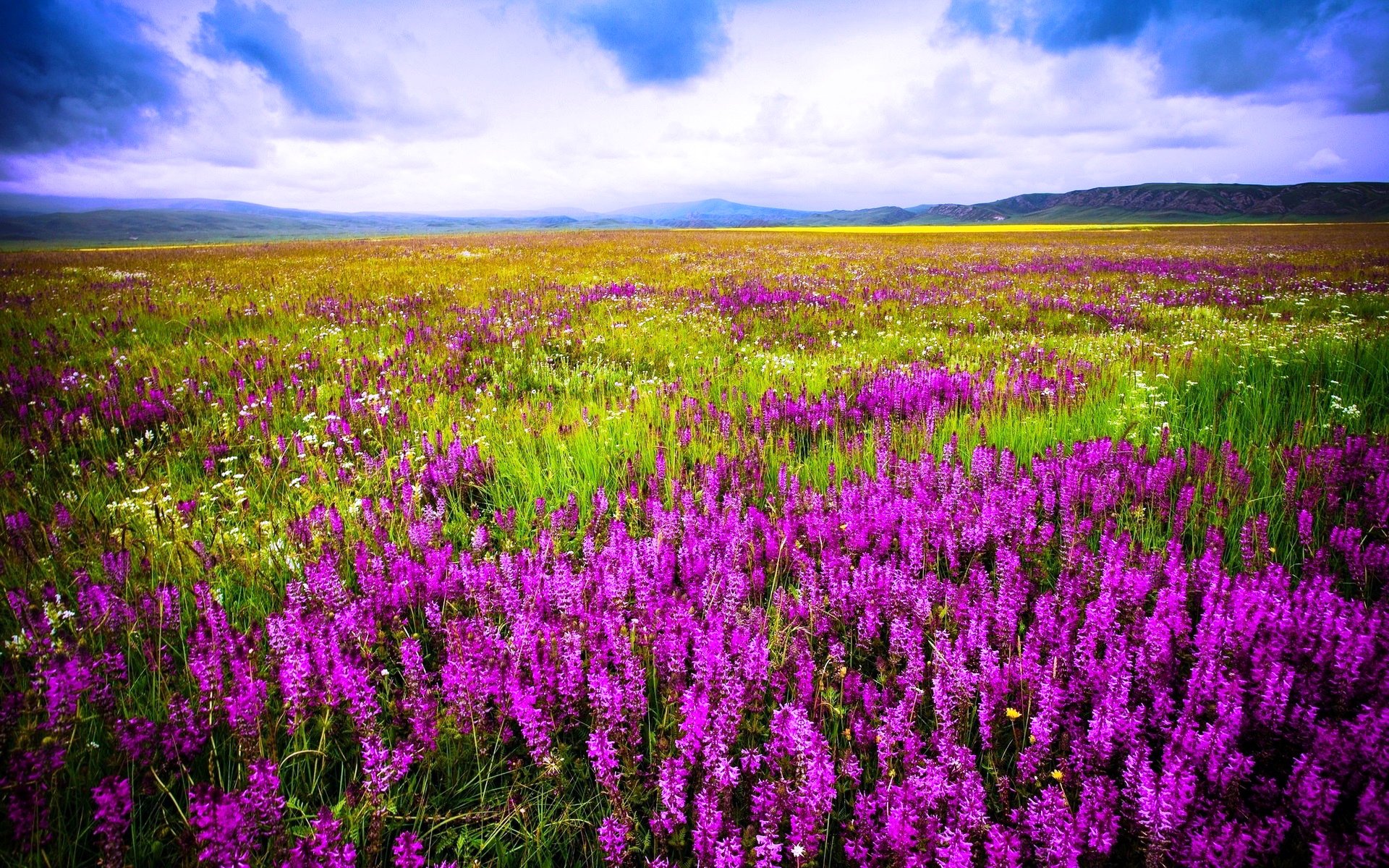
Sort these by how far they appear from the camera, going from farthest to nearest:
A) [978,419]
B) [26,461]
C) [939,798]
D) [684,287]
Result: 1. [684,287]
2. [978,419]
3. [26,461]
4. [939,798]

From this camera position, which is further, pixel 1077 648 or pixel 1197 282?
pixel 1197 282

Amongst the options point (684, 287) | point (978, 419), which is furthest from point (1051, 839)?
point (684, 287)

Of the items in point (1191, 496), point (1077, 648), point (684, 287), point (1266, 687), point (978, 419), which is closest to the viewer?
point (1266, 687)

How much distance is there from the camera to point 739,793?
5.87 feet

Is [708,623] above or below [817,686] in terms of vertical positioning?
above

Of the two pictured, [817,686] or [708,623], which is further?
[708,623]

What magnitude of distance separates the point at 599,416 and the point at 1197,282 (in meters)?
18.4

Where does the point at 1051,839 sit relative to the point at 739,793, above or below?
above

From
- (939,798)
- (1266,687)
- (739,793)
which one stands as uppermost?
(1266,687)

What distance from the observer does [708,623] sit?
91.3 inches

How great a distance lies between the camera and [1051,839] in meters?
1.40

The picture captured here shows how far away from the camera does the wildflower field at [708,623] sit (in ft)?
4.99

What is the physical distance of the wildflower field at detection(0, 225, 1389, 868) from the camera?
4.99ft

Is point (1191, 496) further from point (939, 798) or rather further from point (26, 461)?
point (26, 461)
